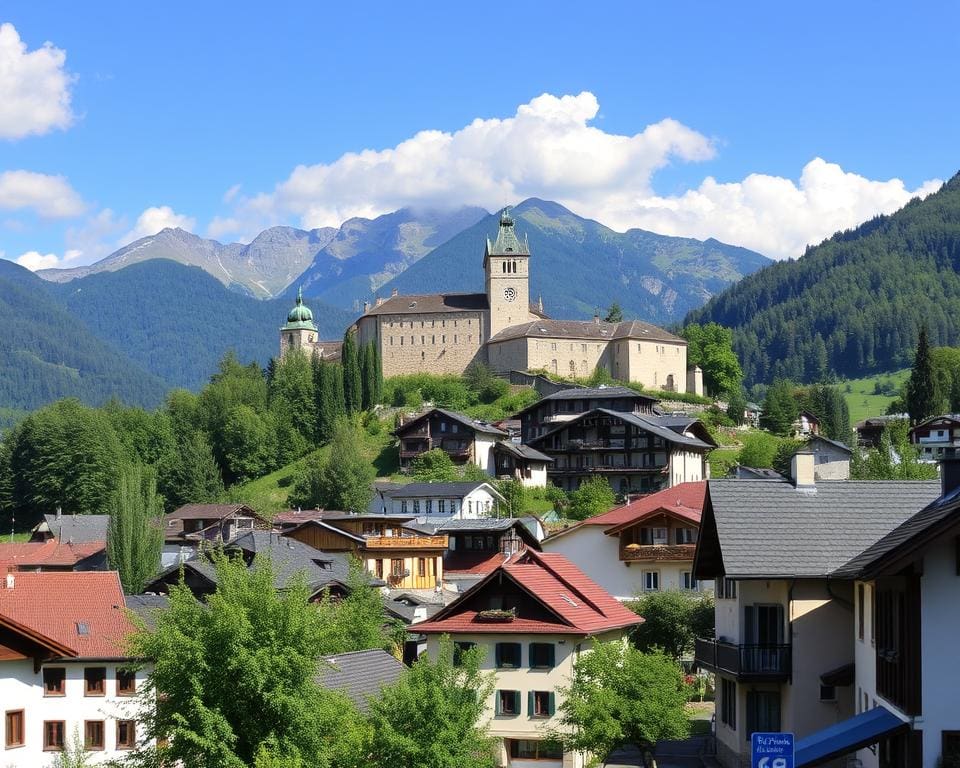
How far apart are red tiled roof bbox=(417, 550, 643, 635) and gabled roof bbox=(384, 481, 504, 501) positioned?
194ft

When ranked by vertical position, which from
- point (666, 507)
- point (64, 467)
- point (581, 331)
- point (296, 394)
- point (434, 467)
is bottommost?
point (666, 507)

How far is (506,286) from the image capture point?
16188 centimetres

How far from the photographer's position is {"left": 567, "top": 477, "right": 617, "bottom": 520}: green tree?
10488 cm

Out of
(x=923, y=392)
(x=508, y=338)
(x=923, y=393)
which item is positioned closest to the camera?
(x=923, y=393)

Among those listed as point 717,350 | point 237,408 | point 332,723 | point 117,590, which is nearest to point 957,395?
point 717,350

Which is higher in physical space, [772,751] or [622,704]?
[772,751]

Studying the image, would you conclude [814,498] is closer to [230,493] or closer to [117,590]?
[117,590]

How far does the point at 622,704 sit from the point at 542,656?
687 cm

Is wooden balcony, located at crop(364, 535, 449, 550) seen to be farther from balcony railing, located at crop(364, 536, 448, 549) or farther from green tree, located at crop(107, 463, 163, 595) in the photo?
green tree, located at crop(107, 463, 163, 595)

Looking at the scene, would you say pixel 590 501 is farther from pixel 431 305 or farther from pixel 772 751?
pixel 772 751

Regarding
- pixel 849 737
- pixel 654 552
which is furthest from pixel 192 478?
pixel 849 737

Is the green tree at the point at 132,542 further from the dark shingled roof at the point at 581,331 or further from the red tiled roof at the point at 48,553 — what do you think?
the dark shingled roof at the point at 581,331

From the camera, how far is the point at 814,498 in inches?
1309

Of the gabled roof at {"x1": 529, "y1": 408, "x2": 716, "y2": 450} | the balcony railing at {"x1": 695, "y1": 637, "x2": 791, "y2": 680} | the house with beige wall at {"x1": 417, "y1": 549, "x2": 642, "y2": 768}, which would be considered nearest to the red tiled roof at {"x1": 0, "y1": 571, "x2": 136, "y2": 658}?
the house with beige wall at {"x1": 417, "y1": 549, "x2": 642, "y2": 768}
